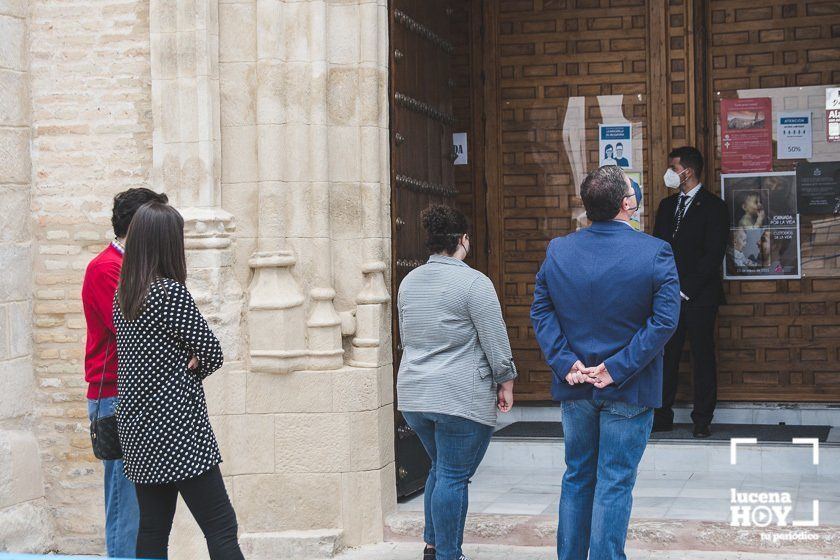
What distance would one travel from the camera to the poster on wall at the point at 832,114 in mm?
9266

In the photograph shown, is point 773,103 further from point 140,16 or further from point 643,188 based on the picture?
point 140,16

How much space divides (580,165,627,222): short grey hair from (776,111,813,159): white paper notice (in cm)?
438

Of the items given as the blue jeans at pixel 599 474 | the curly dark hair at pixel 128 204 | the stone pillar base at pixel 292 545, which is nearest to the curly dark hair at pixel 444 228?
the blue jeans at pixel 599 474

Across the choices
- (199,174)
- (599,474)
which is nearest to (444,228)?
(599,474)

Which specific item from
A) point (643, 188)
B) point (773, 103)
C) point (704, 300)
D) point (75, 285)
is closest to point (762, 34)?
point (773, 103)

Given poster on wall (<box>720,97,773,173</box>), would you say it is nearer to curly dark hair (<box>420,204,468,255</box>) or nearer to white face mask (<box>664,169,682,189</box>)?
white face mask (<box>664,169,682,189</box>)

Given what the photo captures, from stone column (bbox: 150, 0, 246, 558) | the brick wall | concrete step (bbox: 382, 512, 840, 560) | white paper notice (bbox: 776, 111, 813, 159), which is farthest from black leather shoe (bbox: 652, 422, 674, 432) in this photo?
the brick wall

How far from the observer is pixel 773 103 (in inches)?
369

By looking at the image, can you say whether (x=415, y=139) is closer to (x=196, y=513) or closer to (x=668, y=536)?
(x=668, y=536)

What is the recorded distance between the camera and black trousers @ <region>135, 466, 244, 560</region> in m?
4.78

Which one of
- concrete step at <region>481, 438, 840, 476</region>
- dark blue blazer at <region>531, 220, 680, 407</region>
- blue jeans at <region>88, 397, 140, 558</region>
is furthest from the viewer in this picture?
concrete step at <region>481, 438, 840, 476</region>

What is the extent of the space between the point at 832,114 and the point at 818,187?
1.76 feet

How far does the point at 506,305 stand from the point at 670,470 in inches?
83.7

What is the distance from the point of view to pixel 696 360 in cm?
891
